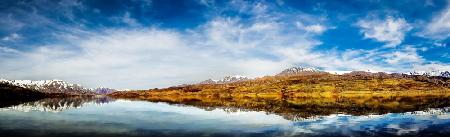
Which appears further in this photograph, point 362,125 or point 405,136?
point 362,125

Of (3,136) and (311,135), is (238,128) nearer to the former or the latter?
(311,135)

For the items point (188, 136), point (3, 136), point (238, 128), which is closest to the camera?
point (3, 136)

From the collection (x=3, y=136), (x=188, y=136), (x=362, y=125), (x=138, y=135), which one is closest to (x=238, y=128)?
(x=188, y=136)

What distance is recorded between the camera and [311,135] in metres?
35.7

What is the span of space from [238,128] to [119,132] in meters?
12.3

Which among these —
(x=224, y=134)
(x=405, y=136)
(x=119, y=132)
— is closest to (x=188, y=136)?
(x=224, y=134)

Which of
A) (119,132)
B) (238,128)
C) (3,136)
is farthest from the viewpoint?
(238,128)

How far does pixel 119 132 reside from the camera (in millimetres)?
37719

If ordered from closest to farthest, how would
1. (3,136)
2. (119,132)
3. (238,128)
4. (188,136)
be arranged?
(3,136) → (188,136) → (119,132) → (238,128)

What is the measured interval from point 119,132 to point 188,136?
7.37 m

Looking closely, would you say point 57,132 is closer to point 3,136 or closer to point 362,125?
point 3,136

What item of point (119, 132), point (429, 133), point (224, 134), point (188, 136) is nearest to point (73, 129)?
point (119, 132)

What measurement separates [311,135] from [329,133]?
2340 millimetres

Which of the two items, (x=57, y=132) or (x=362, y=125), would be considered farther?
(x=362, y=125)
